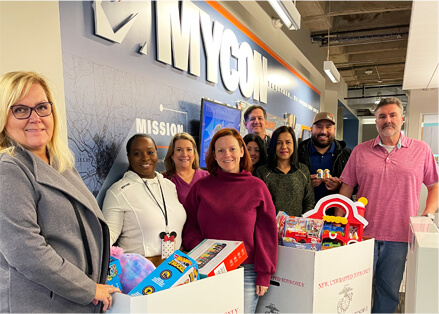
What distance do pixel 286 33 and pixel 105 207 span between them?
5.69m

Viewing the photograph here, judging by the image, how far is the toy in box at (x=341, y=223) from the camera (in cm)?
222

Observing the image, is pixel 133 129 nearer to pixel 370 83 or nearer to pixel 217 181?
pixel 217 181

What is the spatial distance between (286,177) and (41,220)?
5.98 ft

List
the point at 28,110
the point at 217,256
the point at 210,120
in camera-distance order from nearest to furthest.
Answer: the point at 28,110
the point at 217,256
the point at 210,120

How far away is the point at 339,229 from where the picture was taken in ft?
7.34

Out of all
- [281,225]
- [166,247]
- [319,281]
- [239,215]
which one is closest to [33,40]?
[166,247]

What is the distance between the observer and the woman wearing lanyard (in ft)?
6.99

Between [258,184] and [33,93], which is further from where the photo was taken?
[258,184]

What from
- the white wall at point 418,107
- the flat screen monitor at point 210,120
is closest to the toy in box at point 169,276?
the flat screen monitor at point 210,120

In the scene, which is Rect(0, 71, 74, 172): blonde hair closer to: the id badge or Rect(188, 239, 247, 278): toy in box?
Rect(188, 239, 247, 278): toy in box

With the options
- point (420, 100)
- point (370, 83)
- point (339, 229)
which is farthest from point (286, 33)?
point (370, 83)

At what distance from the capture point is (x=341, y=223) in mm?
2246

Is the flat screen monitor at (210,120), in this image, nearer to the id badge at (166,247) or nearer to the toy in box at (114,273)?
the id badge at (166,247)

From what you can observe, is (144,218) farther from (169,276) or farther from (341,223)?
(341,223)
